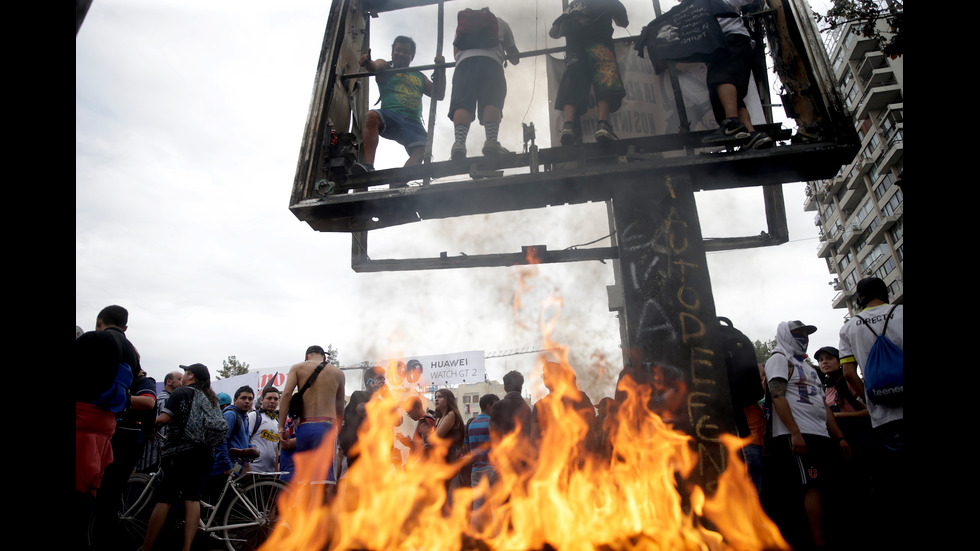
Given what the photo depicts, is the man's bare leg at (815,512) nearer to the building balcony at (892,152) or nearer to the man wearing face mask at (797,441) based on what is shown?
Result: the man wearing face mask at (797,441)

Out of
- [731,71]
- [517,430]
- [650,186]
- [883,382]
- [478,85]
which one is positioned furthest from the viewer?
[517,430]

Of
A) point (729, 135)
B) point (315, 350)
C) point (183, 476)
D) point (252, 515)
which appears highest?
point (729, 135)

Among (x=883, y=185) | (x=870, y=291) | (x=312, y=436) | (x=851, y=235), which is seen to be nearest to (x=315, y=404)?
(x=312, y=436)

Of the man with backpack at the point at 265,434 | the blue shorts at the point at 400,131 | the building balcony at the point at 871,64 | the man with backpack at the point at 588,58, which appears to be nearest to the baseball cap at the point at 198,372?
the man with backpack at the point at 265,434

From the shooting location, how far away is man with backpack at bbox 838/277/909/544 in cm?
362

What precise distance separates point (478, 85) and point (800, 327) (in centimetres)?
418

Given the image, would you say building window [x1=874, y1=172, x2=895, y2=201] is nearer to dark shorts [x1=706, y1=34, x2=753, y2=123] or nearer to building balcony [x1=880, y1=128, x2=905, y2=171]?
building balcony [x1=880, y1=128, x2=905, y2=171]

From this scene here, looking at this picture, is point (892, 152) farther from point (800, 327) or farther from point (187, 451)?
point (187, 451)

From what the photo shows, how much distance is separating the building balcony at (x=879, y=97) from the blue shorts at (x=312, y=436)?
45721 millimetres

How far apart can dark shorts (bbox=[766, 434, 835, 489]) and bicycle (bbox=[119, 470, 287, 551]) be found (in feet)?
17.7

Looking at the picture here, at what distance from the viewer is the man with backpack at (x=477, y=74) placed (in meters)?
5.22

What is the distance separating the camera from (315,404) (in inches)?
210

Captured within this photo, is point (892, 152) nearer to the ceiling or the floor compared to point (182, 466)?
nearer to the ceiling
